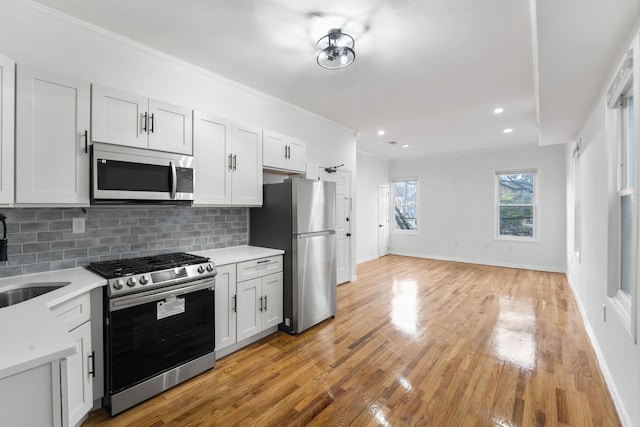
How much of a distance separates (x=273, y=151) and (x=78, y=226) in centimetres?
196

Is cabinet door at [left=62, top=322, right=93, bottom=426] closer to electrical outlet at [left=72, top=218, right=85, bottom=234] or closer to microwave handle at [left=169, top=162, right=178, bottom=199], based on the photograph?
electrical outlet at [left=72, top=218, right=85, bottom=234]

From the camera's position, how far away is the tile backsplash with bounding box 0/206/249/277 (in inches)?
80.0

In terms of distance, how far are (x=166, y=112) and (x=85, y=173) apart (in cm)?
79

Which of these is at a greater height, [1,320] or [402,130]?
[402,130]

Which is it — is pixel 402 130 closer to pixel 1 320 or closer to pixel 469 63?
pixel 469 63

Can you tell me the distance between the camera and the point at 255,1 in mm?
2066

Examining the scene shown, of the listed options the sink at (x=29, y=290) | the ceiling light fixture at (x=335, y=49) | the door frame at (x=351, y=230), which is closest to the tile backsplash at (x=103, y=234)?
the sink at (x=29, y=290)

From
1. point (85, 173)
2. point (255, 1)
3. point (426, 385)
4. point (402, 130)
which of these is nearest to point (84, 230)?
point (85, 173)

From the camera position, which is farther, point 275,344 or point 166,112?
point 275,344

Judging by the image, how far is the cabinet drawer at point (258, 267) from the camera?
2775 millimetres

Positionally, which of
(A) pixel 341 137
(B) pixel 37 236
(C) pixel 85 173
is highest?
(A) pixel 341 137

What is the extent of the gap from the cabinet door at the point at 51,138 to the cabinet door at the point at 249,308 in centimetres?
145

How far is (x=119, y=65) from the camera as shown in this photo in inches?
98.7

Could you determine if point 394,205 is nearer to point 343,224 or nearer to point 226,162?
point 343,224
